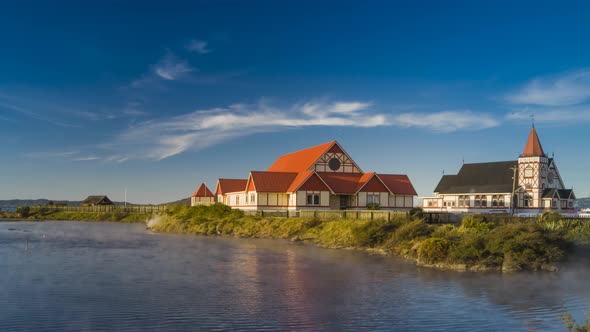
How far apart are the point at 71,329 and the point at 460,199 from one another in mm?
73178

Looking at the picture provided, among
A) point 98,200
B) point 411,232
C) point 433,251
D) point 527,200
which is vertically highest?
point 527,200

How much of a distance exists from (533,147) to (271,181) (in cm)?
4116

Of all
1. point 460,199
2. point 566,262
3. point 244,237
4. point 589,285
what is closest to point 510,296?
point 589,285

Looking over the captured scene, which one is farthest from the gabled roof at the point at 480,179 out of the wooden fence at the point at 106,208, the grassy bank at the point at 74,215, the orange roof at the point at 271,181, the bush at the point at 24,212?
the bush at the point at 24,212

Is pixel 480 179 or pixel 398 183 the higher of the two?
pixel 480 179

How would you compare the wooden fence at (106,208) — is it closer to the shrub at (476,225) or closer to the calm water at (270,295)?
the calm water at (270,295)

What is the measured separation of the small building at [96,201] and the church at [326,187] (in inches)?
2286

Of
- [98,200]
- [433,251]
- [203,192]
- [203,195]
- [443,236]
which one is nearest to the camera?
[433,251]

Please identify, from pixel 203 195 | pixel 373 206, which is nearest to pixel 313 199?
pixel 373 206

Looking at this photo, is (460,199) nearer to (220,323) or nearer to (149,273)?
(149,273)

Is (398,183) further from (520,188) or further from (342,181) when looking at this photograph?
A: (520,188)

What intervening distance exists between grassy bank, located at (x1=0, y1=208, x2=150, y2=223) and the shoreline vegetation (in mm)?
39752

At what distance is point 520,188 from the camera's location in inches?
2876

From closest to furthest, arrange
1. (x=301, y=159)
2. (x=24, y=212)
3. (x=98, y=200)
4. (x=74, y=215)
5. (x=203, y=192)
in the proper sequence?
(x=301, y=159)
(x=203, y=192)
(x=74, y=215)
(x=24, y=212)
(x=98, y=200)
